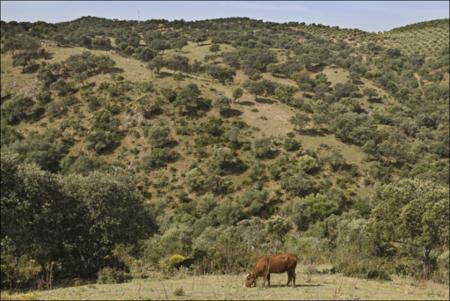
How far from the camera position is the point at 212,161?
7138 centimetres

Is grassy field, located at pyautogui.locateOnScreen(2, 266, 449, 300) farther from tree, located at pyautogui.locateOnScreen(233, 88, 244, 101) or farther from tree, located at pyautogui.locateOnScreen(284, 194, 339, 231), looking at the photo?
tree, located at pyautogui.locateOnScreen(233, 88, 244, 101)

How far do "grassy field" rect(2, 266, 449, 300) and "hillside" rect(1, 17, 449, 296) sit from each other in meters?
2.79

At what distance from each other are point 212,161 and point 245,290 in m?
53.2

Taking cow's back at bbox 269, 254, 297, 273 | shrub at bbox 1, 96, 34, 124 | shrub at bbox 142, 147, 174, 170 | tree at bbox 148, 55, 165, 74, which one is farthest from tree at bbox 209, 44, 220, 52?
cow's back at bbox 269, 254, 297, 273

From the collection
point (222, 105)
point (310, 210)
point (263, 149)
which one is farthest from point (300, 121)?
point (310, 210)

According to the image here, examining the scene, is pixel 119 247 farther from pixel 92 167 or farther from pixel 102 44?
pixel 102 44

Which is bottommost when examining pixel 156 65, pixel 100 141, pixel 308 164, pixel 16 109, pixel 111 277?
pixel 308 164

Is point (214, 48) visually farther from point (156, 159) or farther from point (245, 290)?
point (245, 290)

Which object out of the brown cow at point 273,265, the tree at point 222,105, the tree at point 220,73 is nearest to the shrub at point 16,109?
the tree at point 222,105

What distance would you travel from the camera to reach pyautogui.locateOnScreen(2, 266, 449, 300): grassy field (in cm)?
1759

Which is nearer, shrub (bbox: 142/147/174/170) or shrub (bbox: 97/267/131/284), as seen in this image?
shrub (bbox: 97/267/131/284)

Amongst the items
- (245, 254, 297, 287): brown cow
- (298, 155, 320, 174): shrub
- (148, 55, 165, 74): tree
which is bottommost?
(298, 155, 320, 174): shrub

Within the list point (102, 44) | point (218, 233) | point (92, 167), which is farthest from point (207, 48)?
point (218, 233)

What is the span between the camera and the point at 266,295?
17.3 meters
